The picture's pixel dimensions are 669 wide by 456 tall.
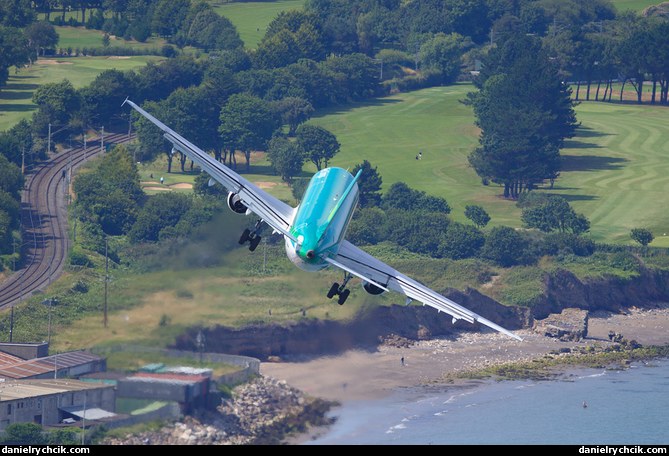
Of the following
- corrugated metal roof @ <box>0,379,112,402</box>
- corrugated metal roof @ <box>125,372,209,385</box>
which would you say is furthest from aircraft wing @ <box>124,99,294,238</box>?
corrugated metal roof @ <box>0,379,112,402</box>

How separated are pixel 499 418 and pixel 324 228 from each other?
240ft

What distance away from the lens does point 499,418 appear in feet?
611

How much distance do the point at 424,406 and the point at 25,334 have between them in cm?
4843

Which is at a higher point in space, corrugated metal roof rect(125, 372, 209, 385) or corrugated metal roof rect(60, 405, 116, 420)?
corrugated metal roof rect(125, 372, 209, 385)

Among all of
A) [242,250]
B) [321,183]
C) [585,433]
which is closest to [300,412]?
[242,250]

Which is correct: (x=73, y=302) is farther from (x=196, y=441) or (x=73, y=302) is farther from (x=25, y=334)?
(x=196, y=441)

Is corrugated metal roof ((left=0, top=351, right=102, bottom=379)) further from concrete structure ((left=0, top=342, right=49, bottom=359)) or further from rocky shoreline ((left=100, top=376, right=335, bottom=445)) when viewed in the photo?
rocky shoreline ((left=100, top=376, right=335, bottom=445))

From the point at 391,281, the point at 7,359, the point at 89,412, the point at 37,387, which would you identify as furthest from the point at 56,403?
the point at 391,281

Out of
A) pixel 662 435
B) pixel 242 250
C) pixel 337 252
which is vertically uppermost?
pixel 337 252

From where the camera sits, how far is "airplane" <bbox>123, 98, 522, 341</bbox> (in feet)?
389

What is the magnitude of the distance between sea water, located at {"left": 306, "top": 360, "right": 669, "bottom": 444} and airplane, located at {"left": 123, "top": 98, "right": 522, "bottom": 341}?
43331 millimetres

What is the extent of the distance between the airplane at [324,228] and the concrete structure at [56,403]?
126ft

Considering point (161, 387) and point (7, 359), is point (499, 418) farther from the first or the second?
point (7, 359)

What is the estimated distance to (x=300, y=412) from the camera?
172500 millimetres
